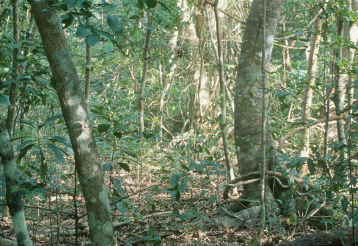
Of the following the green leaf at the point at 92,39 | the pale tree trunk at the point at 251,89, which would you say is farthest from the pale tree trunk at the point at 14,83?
the pale tree trunk at the point at 251,89

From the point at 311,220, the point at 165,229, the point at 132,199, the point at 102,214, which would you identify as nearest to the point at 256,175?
the point at 311,220

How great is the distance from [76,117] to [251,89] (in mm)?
2618

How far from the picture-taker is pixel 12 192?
1538 millimetres

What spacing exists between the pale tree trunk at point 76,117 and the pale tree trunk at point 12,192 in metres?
0.36

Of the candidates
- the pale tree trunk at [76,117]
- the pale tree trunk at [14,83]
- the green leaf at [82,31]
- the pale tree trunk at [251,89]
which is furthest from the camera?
the pale tree trunk at [251,89]

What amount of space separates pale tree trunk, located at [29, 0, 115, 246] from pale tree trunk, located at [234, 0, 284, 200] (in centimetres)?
235

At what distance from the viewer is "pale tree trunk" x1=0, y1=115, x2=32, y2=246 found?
154 centimetres

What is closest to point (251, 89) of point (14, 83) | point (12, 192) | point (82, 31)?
point (14, 83)

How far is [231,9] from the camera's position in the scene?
289 inches

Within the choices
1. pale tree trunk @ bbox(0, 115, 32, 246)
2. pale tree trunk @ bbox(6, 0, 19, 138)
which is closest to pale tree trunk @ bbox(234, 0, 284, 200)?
pale tree trunk @ bbox(6, 0, 19, 138)

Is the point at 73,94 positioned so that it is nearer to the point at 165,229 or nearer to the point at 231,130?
the point at 165,229

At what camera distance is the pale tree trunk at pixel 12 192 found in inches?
60.5

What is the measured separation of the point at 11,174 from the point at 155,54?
14.9 ft

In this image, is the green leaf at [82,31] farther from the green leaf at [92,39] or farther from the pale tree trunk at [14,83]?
the pale tree trunk at [14,83]
